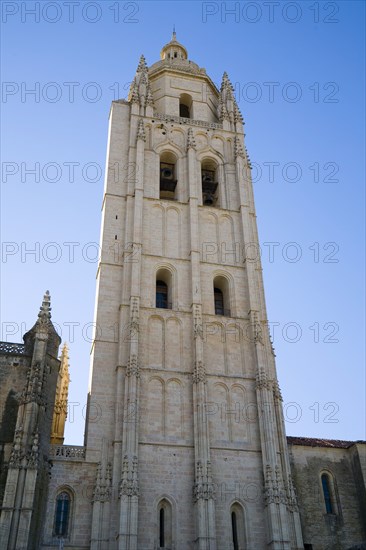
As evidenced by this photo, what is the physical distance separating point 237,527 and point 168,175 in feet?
63.8

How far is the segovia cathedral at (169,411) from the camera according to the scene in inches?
858

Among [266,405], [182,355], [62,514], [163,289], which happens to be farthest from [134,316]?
[62,514]

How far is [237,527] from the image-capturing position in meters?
23.1

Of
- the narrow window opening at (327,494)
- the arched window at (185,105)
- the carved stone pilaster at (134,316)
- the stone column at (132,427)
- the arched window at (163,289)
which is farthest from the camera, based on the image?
the arched window at (185,105)

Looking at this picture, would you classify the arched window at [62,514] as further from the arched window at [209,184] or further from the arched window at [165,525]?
the arched window at [209,184]

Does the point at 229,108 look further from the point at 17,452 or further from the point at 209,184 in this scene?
the point at 17,452

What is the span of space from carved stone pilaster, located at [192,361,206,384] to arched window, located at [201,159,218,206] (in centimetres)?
1139

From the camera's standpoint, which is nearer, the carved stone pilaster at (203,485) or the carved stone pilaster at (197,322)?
the carved stone pilaster at (203,485)

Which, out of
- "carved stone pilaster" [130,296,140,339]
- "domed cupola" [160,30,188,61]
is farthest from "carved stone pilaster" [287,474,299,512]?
"domed cupola" [160,30,188,61]

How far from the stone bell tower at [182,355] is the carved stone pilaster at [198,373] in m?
0.05

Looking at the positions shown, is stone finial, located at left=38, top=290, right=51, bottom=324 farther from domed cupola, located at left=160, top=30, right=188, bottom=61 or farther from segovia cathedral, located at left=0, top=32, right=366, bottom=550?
domed cupola, located at left=160, top=30, right=188, bottom=61

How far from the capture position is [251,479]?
23969 millimetres

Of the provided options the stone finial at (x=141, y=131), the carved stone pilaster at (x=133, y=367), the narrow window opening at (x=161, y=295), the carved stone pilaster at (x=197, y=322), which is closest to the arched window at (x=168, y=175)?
the stone finial at (x=141, y=131)

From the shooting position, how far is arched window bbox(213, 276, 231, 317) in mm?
29595
